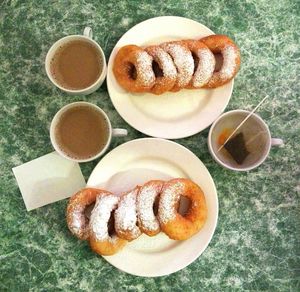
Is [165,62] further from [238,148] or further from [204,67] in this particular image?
[238,148]

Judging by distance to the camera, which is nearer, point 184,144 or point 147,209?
point 147,209

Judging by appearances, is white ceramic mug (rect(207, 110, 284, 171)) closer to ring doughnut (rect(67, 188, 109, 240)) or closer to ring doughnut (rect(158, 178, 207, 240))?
ring doughnut (rect(158, 178, 207, 240))

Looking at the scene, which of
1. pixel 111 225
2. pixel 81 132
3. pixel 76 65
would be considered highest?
pixel 76 65

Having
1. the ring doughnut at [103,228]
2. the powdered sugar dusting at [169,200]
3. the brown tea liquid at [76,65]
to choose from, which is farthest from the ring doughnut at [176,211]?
the brown tea liquid at [76,65]

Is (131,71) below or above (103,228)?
above

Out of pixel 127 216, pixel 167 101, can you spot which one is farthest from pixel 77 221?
pixel 167 101

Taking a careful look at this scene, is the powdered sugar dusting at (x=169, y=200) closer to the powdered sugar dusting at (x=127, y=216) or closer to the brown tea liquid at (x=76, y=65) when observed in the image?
the powdered sugar dusting at (x=127, y=216)
